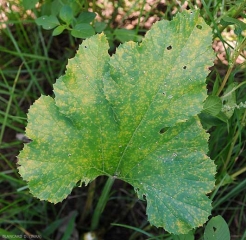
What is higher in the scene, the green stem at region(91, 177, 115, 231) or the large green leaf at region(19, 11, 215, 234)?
the large green leaf at region(19, 11, 215, 234)

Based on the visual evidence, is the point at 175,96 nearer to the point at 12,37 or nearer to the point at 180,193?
the point at 180,193

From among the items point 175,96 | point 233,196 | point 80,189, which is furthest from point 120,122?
point 233,196

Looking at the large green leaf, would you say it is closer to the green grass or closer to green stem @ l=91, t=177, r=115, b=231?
green stem @ l=91, t=177, r=115, b=231

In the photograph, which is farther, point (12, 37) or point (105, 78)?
point (12, 37)

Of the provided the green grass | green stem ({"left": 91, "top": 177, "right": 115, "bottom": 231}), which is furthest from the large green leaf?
the green grass

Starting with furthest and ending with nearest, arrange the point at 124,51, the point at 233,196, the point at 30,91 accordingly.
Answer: the point at 30,91, the point at 233,196, the point at 124,51

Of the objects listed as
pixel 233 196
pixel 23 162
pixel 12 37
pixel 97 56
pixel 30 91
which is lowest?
pixel 233 196
